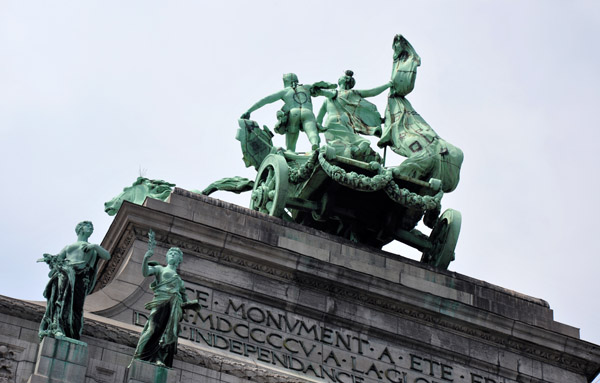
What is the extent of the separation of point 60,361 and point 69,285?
1356mm

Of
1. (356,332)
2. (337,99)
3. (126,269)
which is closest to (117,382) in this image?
(126,269)

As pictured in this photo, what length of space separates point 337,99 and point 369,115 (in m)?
0.75

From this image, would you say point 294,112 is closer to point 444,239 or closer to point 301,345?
point 444,239

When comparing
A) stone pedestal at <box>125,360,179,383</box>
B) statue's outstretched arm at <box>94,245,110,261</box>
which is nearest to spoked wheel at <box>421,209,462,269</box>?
statue's outstretched arm at <box>94,245,110,261</box>

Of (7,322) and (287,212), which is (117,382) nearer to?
(7,322)

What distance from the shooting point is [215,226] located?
1077 inches

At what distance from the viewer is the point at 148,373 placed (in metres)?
23.5

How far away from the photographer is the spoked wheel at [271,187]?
2880 cm

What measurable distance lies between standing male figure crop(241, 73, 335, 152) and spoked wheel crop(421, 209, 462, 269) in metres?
3.22

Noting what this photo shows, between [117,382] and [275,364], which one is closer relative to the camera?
[117,382]

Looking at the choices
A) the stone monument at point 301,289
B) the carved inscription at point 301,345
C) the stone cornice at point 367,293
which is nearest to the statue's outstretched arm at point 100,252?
the stone monument at point 301,289

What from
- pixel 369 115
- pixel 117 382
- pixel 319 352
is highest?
pixel 369 115

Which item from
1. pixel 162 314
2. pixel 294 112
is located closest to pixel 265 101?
pixel 294 112

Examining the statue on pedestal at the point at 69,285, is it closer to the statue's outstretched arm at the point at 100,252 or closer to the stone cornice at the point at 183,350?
the statue's outstretched arm at the point at 100,252
